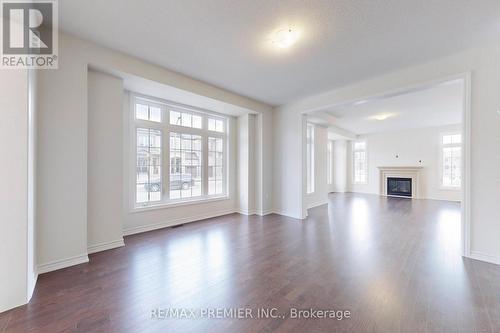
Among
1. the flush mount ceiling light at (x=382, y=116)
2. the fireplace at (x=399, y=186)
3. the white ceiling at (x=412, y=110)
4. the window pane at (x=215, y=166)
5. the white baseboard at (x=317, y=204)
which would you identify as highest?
the white ceiling at (x=412, y=110)

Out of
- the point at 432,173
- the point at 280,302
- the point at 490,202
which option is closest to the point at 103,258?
the point at 280,302

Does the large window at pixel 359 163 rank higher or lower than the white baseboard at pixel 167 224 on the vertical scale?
higher

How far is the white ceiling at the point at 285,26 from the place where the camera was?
2.10 meters

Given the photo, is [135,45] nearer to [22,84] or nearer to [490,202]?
[22,84]

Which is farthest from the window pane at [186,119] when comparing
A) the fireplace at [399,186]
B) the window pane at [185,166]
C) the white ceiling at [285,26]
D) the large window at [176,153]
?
the fireplace at [399,186]

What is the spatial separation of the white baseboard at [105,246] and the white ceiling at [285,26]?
287cm

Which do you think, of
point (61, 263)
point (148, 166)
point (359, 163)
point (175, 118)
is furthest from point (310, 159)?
point (61, 263)

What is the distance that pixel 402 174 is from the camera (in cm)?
888

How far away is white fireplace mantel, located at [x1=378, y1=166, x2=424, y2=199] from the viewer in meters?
8.48

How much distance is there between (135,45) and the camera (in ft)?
9.23

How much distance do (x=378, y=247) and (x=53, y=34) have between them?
17.4 ft

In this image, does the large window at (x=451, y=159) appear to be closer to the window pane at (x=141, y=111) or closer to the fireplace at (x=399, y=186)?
the fireplace at (x=399, y=186)

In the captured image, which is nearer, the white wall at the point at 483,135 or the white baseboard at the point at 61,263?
the white baseboard at the point at 61,263

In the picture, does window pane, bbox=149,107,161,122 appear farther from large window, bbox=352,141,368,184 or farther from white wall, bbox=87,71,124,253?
large window, bbox=352,141,368,184
